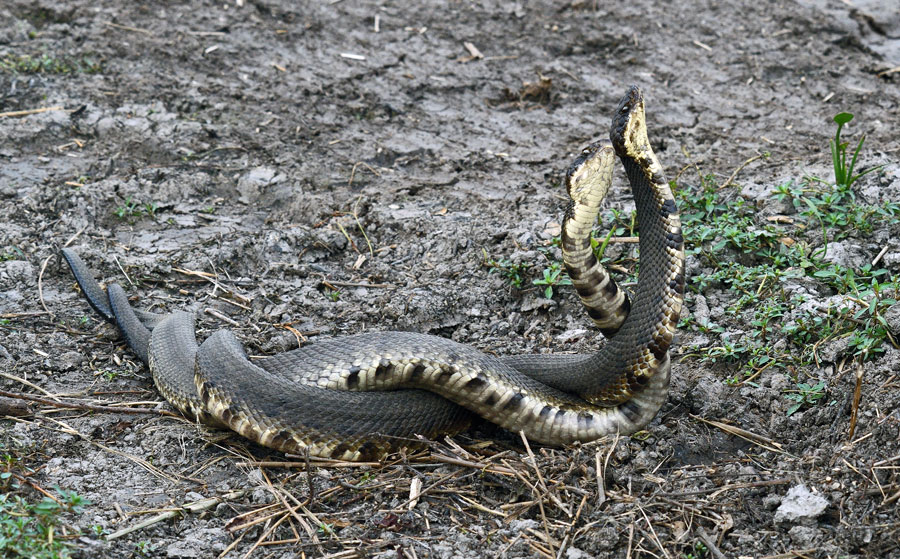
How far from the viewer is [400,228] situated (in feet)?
20.6

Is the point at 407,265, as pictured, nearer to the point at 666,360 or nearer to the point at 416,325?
the point at 416,325

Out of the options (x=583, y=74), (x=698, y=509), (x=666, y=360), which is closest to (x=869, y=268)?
(x=666, y=360)

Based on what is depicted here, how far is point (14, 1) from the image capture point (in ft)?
28.4

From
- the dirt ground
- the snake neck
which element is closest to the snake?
the snake neck

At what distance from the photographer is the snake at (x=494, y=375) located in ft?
13.3

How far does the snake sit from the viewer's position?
13.3 feet

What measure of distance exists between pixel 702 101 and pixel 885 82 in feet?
5.65

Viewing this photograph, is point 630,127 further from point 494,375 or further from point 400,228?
point 400,228

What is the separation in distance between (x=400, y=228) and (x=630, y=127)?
2629 millimetres

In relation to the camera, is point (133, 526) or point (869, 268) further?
point (869, 268)

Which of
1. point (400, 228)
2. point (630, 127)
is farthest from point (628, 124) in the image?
point (400, 228)

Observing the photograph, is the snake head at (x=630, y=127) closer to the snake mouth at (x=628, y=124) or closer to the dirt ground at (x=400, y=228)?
the snake mouth at (x=628, y=124)

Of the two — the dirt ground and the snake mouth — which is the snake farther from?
the dirt ground

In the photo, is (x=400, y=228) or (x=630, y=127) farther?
(x=400, y=228)
